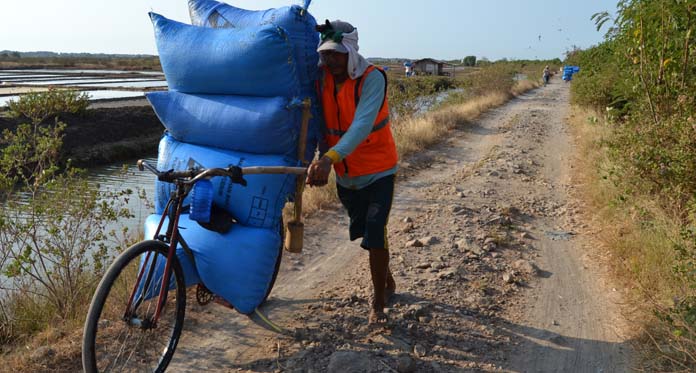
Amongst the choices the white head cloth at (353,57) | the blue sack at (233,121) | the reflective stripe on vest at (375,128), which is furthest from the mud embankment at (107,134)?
the white head cloth at (353,57)

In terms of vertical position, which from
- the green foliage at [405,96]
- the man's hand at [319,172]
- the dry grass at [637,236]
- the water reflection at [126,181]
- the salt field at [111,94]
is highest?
the salt field at [111,94]

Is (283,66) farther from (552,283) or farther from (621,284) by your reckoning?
(621,284)

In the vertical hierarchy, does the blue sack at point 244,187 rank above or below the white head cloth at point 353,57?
below

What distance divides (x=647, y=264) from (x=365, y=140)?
2399 mm

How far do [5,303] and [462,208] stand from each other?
4330 mm

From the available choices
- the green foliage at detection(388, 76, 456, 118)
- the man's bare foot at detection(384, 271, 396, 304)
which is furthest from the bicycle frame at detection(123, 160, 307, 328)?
the green foliage at detection(388, 76, 456, 118)

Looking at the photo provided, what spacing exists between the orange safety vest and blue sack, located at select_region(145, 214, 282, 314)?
26.2 inches

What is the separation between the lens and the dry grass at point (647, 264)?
9.66 ft

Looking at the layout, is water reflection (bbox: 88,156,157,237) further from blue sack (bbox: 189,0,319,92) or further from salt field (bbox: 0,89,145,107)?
salt field (bbox: 0,89,145,107)

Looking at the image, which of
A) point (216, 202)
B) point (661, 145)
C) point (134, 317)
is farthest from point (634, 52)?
point (134, 317)

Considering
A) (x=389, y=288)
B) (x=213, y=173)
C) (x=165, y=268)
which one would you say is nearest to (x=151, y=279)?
(x=165, y=268)

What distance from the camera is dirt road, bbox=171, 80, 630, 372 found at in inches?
119

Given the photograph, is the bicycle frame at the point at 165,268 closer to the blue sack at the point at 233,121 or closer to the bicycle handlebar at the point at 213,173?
the bicycle handlebar at the point at 213,173

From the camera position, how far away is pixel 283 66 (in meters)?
2.91
